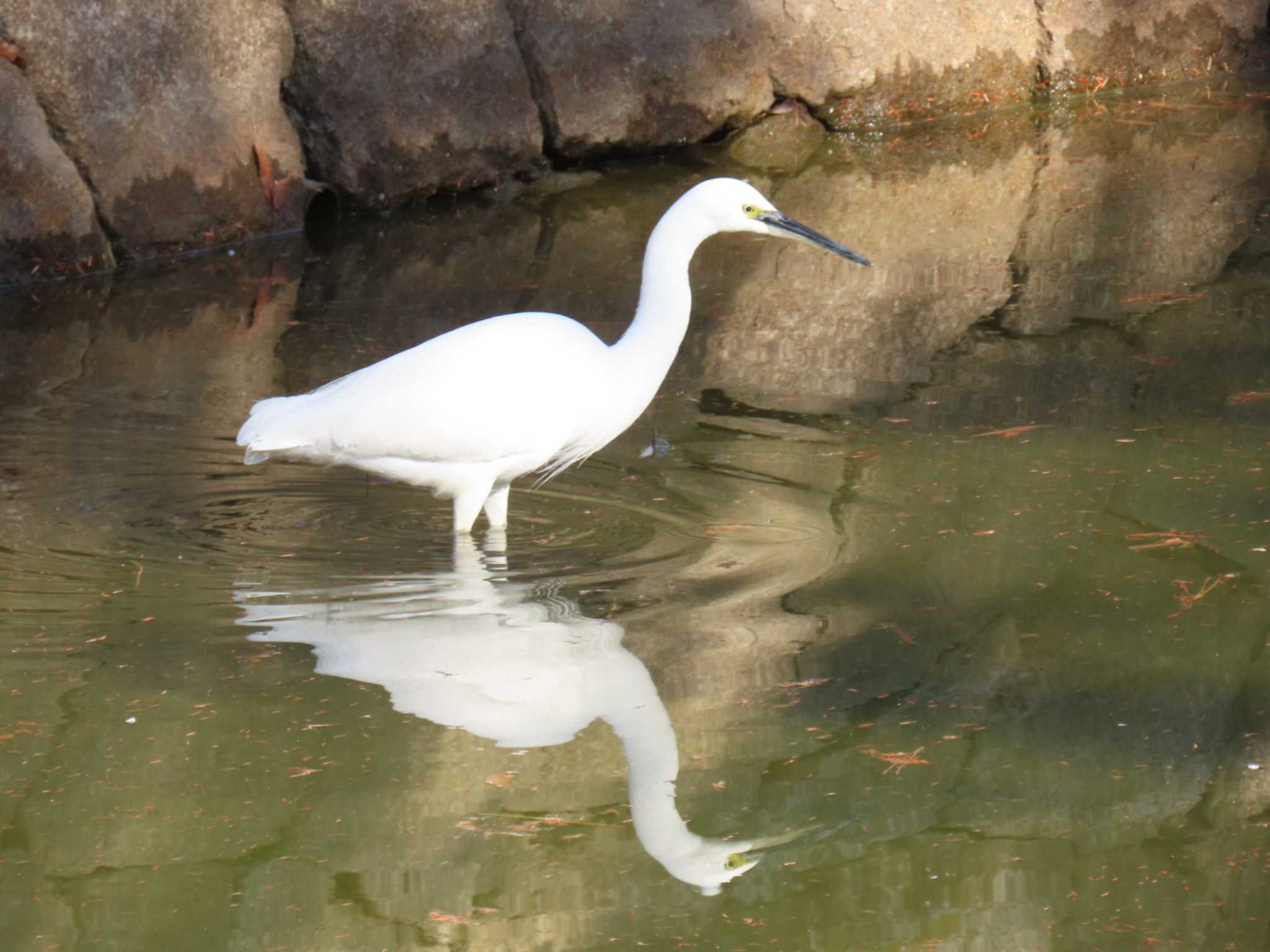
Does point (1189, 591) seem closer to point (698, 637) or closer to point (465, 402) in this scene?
point (698, 637)

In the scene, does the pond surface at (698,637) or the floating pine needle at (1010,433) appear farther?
the floating pine needle at (1010,433)

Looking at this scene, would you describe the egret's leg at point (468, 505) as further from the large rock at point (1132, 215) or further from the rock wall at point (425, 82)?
the rock wall at point (425, 82)

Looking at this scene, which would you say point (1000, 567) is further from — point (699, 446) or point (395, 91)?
point (395, 91)

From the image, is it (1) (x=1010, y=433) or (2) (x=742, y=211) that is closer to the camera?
(2) (x=742, y=211)

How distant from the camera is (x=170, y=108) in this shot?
7746 millimetres

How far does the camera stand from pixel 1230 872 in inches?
104

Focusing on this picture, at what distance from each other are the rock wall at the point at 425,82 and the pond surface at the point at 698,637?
0.91m

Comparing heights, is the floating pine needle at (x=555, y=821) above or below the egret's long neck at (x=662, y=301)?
below

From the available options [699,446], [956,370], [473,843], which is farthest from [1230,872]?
[956,370]

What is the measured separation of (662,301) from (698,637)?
4.00 ft

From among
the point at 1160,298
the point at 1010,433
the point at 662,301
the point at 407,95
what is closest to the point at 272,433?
the point at 662,301

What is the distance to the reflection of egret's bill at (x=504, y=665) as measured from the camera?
2.94 m

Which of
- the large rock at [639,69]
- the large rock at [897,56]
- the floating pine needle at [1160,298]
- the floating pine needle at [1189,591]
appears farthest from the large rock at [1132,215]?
the floating pine needle at [1189,591]

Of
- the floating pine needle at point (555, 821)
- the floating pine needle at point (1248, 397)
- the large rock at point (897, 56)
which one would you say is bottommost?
the floating pine needle at point (555, 821)
